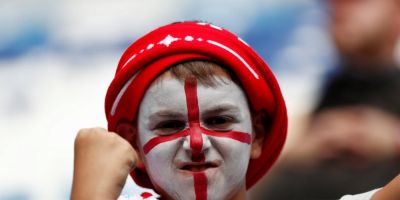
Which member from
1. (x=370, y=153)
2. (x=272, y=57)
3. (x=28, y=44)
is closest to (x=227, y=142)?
(x=370, y=153)

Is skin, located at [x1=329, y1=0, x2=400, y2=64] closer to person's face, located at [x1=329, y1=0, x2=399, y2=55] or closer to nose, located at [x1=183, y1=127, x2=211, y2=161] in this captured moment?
person's face, located at [x1=329, y1=0, x2=399, y2=55]

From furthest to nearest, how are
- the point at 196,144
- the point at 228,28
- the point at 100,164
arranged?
the point at 228,28 → the point at 196,144 → the point at 100,164

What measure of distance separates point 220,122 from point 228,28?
114cm

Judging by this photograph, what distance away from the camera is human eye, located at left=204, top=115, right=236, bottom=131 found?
71.5 inches

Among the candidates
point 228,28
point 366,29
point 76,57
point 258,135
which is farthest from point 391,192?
point 76,57

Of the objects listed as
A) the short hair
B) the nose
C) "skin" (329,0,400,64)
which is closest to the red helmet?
the short hair

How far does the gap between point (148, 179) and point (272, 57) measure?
3.59 feet

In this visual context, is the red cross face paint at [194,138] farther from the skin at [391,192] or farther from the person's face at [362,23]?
the person's face at [362,23]

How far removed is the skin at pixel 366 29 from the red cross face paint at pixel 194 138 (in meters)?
0.97

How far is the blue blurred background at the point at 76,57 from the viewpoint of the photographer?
290cm

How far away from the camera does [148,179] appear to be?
193 cm

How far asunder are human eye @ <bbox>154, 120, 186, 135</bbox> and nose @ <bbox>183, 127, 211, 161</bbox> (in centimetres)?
3

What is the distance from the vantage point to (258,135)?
1.94 metres

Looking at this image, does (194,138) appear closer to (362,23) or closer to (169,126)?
(169,126)
